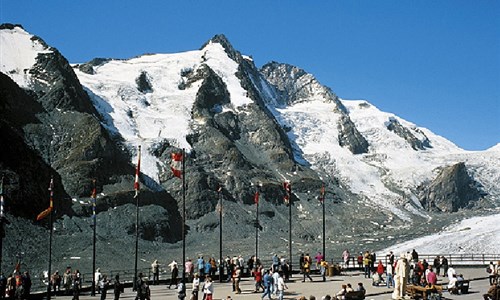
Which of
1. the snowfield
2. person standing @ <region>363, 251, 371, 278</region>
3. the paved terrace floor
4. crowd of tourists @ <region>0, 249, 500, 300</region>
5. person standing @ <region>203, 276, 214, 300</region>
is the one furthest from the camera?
the snowfield

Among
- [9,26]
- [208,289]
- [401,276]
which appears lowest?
[208,289]

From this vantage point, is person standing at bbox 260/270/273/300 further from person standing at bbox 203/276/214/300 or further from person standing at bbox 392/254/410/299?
person standing at bbox 392/254/410/299

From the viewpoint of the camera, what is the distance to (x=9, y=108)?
12675cm

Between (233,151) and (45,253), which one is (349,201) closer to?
(233,151)

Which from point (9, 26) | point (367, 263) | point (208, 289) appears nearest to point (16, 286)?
point (208, 289)

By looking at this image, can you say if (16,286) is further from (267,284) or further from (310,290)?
(310,290)

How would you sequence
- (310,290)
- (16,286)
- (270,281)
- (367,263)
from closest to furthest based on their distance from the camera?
(16,286) → (270,281) → (310,290) → (367,263)

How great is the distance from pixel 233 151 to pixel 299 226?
4083 centimetres

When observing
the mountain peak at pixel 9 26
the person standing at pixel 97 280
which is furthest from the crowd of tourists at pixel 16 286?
the mountain peak at pixel 9 26

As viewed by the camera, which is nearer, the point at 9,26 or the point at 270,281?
the point at 270,281

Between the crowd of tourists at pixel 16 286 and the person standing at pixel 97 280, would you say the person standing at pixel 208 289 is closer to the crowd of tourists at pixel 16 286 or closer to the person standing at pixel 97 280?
the crowd of tourists at pixel 16 286

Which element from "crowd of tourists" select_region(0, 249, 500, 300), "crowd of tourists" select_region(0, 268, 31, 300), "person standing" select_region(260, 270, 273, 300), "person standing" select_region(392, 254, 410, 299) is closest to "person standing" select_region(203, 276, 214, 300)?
"crowd of tourists" select_region(0, 249, 500, 300)

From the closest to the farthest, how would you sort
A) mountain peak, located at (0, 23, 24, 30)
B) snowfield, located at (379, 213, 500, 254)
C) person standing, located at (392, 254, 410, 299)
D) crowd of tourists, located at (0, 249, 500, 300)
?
person standing, located at (392, 254, 410, 299)
crowd of tourists, located at (0, 249, 500, 300)
snowfield, located at (379, 213, 500, 254)
mountain peak, located at (0, 23, 24, 30)

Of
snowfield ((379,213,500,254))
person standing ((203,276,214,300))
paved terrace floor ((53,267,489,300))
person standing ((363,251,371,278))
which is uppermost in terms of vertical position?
snowfield ((379,213,500,254))
